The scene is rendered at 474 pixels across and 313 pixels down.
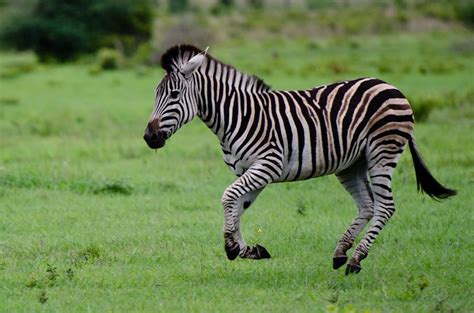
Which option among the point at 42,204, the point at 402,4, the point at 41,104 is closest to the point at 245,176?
the point at 42,204

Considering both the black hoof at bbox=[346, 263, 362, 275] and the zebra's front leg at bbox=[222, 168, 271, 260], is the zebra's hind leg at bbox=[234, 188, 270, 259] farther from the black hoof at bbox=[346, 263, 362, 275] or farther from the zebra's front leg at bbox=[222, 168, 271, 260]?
the black hoof at bbox=[346, 263, 362, 275]

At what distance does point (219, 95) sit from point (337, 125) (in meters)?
1.05

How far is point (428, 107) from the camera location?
64.0 ft

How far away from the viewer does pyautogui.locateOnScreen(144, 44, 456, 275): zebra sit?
808cm

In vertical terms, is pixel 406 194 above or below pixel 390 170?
below

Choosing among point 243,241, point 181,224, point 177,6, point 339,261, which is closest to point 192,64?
point 243,241

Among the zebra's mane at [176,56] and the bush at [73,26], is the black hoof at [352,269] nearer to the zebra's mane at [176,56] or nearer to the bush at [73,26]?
the zebra's mane at [176,56]

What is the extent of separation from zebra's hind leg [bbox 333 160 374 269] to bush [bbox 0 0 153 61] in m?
31.8

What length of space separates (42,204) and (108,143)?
17.4ft

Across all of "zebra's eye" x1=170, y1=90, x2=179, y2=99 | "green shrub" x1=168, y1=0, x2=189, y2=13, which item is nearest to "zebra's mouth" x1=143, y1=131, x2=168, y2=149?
"zebra's eye" x1=170, y1=90, x2=179, y2=99

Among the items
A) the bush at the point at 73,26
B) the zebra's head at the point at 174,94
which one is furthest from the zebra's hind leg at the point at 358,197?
the bush at the point at 73,26

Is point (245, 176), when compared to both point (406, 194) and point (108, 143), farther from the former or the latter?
point (108, 143)

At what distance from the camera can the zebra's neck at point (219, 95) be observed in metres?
8.24

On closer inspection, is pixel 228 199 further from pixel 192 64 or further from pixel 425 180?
pixel 425 180
